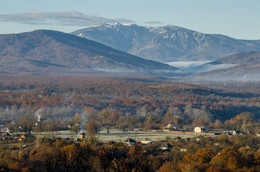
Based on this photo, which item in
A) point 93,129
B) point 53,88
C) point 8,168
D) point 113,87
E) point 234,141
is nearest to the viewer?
point 8,168

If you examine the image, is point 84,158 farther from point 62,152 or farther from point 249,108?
point 249,108

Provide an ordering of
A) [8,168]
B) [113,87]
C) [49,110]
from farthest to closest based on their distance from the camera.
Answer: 1. [113,87]
2. [49,110]
3. [8,168]

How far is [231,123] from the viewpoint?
88.2 metres

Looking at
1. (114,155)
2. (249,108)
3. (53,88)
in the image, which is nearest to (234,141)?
(114,155)

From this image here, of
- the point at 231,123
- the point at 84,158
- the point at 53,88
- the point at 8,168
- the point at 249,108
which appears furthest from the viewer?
the point at 53,88

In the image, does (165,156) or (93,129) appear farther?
(93,129)

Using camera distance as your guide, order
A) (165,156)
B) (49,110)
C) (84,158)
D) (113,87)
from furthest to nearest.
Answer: (113,87), (49,110), (165,156), (84,158)

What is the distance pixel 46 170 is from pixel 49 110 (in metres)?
64.2

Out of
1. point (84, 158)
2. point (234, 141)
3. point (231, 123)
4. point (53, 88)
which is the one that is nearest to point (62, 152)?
point (84, 158)

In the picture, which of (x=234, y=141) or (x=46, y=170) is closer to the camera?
(x=46, y=170)

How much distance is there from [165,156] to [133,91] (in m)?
121

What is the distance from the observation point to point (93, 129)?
66625 millimetres

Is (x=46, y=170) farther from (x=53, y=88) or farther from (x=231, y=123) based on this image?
(x=53, y=88)

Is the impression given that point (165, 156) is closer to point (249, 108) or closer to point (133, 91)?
point (249, 108)
